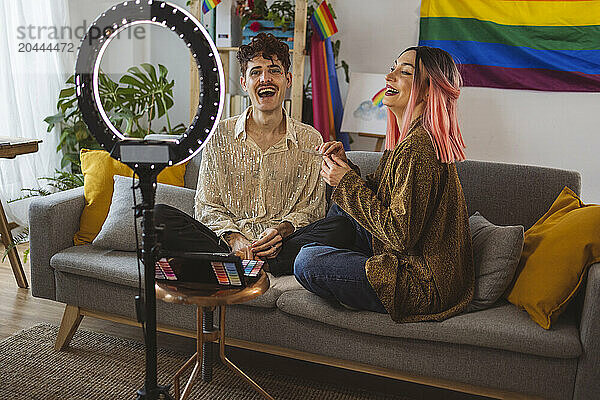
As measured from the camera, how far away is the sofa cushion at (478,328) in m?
1.75

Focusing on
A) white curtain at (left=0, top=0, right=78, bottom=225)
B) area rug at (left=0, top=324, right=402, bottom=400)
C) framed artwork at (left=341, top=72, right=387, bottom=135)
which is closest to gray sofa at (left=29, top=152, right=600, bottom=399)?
area rug at (left=0, top=324, right=402, bottom=400)

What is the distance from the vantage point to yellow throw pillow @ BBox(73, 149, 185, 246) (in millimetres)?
2441

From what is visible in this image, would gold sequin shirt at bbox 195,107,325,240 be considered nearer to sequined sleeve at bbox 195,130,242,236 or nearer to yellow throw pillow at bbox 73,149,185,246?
sequined sleeve at bbox 195,130,242,236

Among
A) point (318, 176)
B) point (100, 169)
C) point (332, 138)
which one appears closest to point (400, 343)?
point (318, 176)

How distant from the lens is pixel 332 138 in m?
3.78

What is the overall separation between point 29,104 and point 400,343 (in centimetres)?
303

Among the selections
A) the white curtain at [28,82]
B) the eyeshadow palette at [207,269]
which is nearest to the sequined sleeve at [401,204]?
the eyeshadow palette at [207,269]

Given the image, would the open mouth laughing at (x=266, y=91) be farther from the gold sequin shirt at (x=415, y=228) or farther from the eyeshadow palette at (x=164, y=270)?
the eyeshadow palette at (x=164, y=270)

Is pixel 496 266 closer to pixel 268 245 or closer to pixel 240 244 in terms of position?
pixel 268 245

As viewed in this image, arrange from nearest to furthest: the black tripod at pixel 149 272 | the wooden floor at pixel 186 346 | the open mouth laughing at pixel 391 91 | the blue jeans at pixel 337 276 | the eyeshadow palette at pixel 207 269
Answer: the black tripod at pixel 149 272
the eyeshadow palette at pixel 207 269
the blue jeans at pixel 337 276
the open mouth laughing at pixel 391 91
the wooden floor at pixel 186 346

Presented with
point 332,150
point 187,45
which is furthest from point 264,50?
point 187,45

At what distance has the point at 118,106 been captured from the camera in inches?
147

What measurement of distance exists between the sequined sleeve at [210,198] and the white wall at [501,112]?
1774 millimetres

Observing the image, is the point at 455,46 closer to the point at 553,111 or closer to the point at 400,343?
the point at 553,111
